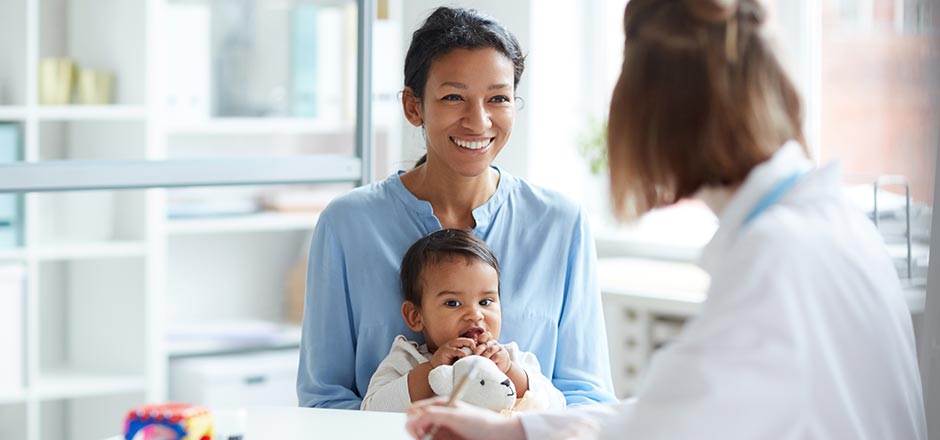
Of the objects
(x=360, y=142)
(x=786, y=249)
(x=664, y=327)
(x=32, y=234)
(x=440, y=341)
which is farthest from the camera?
(x=664, y=327)

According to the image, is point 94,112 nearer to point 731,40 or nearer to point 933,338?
point 933,338

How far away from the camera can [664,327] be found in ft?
11.3

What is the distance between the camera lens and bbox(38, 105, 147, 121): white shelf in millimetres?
3178

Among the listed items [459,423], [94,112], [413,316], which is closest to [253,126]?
[94,112]

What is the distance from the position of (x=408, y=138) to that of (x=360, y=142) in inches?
58.6

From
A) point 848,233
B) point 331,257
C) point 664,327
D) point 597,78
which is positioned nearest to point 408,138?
point 597,78

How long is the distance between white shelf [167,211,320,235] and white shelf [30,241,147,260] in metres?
0.13

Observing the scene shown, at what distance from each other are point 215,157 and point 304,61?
0.58m

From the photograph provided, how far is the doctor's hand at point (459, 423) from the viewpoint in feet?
3.86

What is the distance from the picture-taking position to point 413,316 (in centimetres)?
181

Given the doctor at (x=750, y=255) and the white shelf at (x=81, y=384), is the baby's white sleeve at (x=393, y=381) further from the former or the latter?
the white shelf at (x=81, y=384)

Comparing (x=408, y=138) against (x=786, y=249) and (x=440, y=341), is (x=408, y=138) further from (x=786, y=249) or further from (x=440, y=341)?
(x=786, y=249)

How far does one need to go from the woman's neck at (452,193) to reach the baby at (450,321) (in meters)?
0.08

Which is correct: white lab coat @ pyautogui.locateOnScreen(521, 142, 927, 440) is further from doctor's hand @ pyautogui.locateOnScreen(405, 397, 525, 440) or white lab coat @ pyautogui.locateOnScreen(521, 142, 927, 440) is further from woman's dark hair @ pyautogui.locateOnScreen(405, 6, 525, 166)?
woman's dark hair @ pyautogui.locateOnScreen(405, 6, 525, 166)
